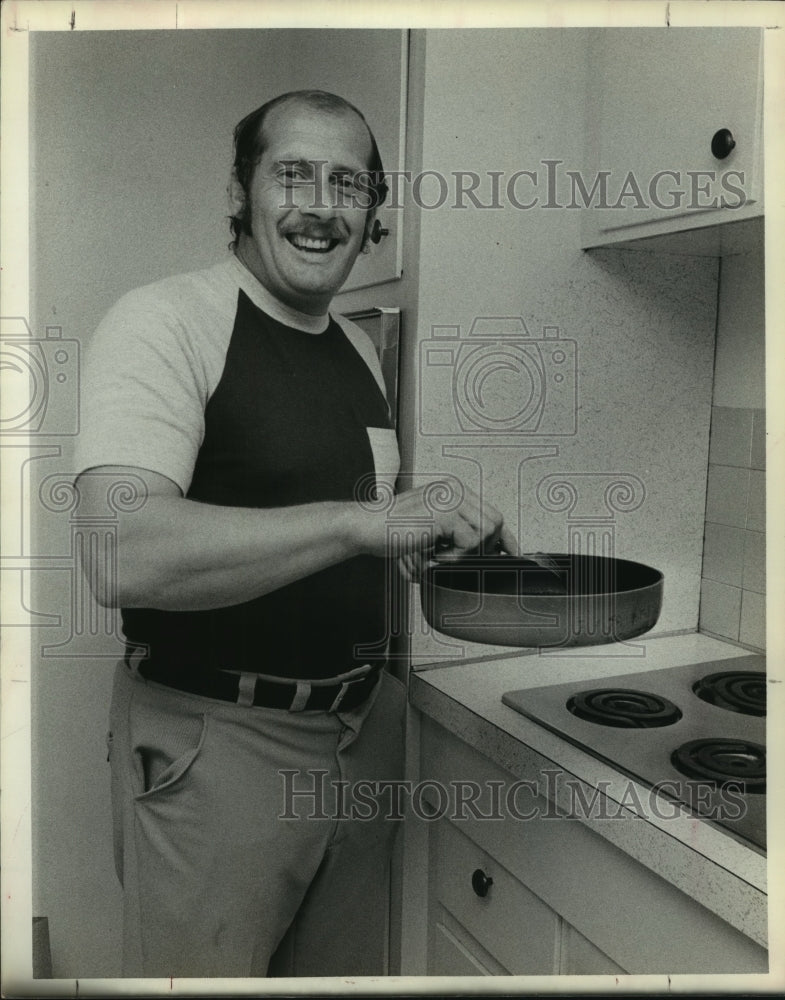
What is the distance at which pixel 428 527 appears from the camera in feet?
3.24

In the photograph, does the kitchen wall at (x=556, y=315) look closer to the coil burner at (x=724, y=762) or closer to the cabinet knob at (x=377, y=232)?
the cabinet knob at (x=377, y=232)

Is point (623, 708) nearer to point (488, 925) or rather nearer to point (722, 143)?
point (488, 925)

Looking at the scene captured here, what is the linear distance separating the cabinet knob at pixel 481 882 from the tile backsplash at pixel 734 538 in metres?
0.45

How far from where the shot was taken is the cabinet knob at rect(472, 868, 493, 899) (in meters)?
1.06

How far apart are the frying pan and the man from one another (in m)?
0.05

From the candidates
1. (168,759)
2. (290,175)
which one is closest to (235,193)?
(290,175)

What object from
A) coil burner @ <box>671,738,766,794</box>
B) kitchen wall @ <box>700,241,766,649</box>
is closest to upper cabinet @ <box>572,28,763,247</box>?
kitchen wall @ <box>700,241,766,649</box>

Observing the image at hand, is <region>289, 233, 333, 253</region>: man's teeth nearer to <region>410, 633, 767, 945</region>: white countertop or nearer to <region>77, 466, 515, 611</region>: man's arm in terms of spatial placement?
<region>77, 466, 515, 611</region>: man's arm

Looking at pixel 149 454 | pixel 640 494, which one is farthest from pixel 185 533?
pixel 640 494

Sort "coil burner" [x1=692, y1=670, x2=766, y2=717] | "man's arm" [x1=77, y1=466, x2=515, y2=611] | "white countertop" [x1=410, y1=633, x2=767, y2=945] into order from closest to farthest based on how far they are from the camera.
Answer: "white countertop" [x1=410, y1=633, x2=767, y2=945]
"man's arm" [x1=77, y1=466, x2=515, y2=611]
"coil burner" [x1=692, y1=670, x2=766, y2=717]

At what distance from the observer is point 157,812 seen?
0.97m

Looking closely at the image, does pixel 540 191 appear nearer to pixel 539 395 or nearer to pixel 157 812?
pixel 539 395

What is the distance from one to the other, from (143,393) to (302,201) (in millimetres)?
274

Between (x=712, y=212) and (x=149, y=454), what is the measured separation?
0.70 metres
